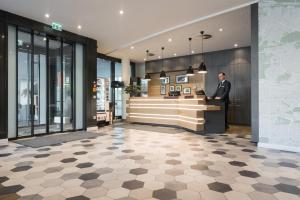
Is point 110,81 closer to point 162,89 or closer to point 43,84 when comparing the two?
point 162,89

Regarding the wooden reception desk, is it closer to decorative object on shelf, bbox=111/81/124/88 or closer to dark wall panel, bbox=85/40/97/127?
decorative object on shelf, bbox=111/81/124/88

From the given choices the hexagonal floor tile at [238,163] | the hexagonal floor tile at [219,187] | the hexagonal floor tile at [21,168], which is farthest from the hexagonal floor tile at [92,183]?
the hexagonal floor tile at [238,163]

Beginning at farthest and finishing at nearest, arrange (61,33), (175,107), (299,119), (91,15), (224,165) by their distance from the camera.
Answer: (175,107) → (61,33) → (91,15) → (299,119) → (224,165)

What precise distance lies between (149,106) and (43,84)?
13.7 feet

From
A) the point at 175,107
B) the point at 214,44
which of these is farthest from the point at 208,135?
the point at 214,44

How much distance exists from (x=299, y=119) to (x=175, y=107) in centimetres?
415

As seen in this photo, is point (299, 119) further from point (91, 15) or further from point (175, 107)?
point (91, 15)

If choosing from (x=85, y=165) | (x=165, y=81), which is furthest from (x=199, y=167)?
(x=165, y=81)

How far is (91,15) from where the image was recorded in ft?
18.0

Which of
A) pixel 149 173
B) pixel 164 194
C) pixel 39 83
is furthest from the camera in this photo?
pixel 39 83

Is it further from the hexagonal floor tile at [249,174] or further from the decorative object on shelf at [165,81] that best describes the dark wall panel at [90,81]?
the hexagonal floor tile at [249,174]

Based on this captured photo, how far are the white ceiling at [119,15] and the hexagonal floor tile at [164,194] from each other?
13.6 ft

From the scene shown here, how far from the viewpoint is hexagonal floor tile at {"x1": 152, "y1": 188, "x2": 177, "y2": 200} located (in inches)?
87.1

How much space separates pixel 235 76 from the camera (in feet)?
28.4
